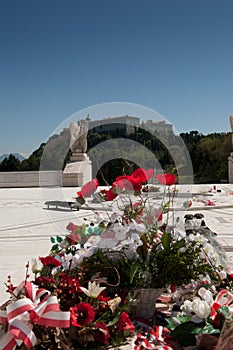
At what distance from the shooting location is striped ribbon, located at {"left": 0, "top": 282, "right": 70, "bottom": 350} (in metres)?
1.77

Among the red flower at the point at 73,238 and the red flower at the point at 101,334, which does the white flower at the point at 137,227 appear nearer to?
the red flower at the point at 73,238

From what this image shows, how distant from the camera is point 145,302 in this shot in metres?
2.44

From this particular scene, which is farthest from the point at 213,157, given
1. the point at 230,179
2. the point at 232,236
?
the point at 232,236

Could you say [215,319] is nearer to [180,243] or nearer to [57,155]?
[180,243]

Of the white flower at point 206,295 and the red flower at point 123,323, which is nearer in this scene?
the red flower at point 123,323

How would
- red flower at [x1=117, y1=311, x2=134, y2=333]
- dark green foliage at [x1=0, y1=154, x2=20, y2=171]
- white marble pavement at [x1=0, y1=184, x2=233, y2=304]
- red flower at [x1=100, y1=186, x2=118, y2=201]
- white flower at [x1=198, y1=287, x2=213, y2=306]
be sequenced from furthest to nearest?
dark green foliage at [x1=0, y1=154, x2=20, y2=171] < white marble pavement at [x1=0, y1=184, x2=233, y2=304] < red flower at [x1=100, y1=186, x2=118, y2=201] < white flower at [x1=198, y1=287, x2=213, y2=306] < red flower at [x1=117, y1=311, x2=134, y2=333]

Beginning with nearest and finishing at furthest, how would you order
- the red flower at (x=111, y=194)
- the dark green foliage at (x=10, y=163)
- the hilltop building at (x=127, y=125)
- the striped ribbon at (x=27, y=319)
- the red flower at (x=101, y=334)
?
the striped ribbon at (x=27, y=319)
the red flower at (x=101, y=334)
the red flower at (x=111, y=194)
the hilltop building at (x=127, y=125)
the dark green foliage at (x=10, y=163)

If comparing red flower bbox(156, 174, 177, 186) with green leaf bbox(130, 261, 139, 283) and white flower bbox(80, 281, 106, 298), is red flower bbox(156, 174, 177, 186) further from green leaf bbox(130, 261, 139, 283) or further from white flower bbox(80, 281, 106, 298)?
white flower bbox(80, 281, 106, 298)

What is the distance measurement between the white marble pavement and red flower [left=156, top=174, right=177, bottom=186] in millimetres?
163

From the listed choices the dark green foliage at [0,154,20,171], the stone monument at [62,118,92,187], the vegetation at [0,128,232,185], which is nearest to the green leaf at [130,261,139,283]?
the vegetation at [0,128,232,185]

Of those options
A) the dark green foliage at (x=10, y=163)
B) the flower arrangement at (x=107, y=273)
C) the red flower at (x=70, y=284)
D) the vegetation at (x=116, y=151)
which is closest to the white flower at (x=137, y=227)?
the flower arrangement at (x=107, y=273)

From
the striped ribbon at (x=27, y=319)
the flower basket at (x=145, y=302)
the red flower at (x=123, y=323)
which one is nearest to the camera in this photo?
the striped ribbon at (x=27, y=319)

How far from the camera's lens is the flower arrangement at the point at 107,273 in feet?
6.09

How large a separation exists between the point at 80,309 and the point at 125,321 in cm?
28
